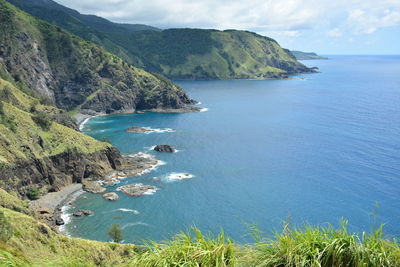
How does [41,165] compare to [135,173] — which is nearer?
[41,165]

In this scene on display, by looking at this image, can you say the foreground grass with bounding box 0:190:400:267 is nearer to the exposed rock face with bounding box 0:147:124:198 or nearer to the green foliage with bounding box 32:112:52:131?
the exposed rock face with bounding box 0:147:124:198

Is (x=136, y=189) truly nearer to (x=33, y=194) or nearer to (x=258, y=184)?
(x=33, y=194)

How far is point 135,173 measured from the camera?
417ft

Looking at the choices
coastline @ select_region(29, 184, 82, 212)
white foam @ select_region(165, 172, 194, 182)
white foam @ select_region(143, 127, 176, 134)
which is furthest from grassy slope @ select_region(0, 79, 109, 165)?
white foam @ select_region(143, 127, 176, 134)

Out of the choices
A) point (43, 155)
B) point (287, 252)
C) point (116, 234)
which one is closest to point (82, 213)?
point (116, 234)

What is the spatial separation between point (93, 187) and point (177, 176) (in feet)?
90.5

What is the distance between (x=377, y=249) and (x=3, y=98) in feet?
497

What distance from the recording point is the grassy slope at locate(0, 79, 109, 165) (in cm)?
10675

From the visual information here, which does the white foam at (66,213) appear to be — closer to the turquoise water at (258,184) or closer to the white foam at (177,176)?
the turquoise water at (258,184)

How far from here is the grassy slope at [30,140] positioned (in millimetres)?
106750

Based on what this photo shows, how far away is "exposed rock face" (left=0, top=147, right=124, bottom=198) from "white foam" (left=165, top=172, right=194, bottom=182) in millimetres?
19848

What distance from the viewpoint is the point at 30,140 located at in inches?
4523

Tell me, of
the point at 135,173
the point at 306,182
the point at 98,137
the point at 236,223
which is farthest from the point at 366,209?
the point at 98,137

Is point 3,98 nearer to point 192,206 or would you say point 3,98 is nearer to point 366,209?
point 192,206
